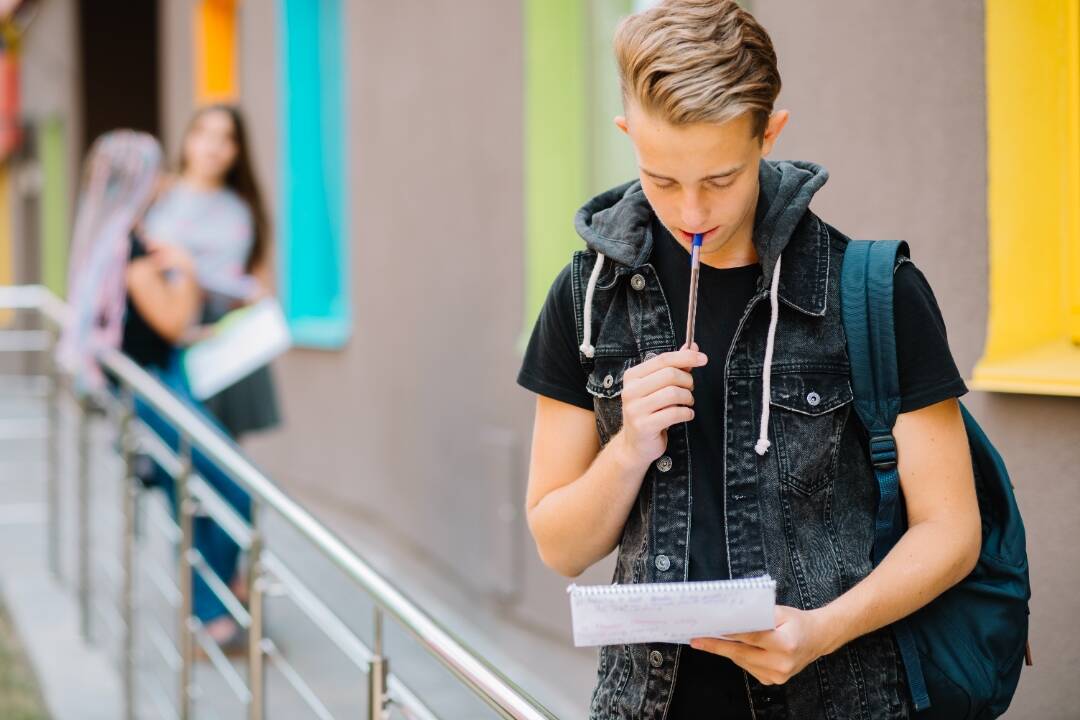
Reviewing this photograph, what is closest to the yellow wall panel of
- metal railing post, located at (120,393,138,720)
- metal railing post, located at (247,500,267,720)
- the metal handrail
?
metal railing post, located at (120,393,138,720)

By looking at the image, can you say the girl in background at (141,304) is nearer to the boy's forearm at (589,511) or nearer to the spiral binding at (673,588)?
the boy's forearm at (589,511)

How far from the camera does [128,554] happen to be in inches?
173

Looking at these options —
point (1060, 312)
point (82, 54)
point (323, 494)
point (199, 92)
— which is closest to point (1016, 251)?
point (1060, 312)

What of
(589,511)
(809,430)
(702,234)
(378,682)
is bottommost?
(378,682)

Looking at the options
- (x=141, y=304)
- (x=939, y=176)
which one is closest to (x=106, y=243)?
(x=141, y=304)

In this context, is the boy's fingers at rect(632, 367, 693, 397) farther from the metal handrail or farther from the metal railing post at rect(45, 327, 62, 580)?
the metal railing post at rect(45, 327, 62, 580)

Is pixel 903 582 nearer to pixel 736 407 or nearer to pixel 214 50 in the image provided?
pixel 736 407

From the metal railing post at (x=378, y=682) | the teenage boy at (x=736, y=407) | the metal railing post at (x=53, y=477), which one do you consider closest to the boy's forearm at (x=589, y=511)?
the teenage boy at (x=736, y=407)

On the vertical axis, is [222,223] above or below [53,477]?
above

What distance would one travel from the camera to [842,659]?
1532 millimetres

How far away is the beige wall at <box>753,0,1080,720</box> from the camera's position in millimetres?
2357

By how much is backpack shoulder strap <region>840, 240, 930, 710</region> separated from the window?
43.2 inches

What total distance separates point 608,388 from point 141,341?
3.35 m

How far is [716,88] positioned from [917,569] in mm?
582
